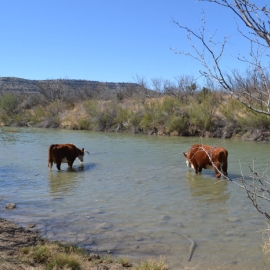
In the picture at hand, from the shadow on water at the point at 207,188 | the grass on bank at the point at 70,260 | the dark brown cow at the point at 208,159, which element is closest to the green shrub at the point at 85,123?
the dark brown cow at the point at 208,159

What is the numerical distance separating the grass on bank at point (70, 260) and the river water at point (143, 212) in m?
0.41

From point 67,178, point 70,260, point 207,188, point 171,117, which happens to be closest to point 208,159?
point 207,188

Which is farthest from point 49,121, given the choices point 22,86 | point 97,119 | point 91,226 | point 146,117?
point 22,86

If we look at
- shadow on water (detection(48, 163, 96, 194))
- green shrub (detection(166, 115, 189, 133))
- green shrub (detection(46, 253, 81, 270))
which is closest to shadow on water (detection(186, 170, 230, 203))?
shadow on water (detection(48, 163, 96, 194))

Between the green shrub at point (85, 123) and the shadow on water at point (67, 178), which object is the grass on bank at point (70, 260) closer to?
the shadow on water at point (67, 178)

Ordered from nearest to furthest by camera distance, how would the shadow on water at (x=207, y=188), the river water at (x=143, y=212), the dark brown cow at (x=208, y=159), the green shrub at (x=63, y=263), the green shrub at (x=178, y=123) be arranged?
the green shrub at (x=63, y=263) → the river water at (x=143, y=212) → the shadow on water at (x=207, y=188) → the dark brown cow at (x=208, y=159) → the green shrub at (x=178, y=123)

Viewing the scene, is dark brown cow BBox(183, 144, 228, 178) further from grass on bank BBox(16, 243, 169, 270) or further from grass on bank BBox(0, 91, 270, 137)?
grass on bank BBox(0, 91, 270, 137)

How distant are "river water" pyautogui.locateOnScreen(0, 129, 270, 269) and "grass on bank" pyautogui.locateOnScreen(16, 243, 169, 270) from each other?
41 cm

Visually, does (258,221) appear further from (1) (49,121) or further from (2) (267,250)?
(1) (49,121)

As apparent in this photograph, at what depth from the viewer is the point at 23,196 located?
31.8ft

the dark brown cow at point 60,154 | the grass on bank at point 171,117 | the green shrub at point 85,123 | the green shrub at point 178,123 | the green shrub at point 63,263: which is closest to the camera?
the green shrub at point 63,263

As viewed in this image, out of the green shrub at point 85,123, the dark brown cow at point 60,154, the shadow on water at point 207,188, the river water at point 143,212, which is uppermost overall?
the green shrub at point 85,123

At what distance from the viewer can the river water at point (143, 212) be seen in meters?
5.85

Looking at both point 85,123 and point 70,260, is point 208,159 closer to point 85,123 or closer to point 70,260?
point 70,260
